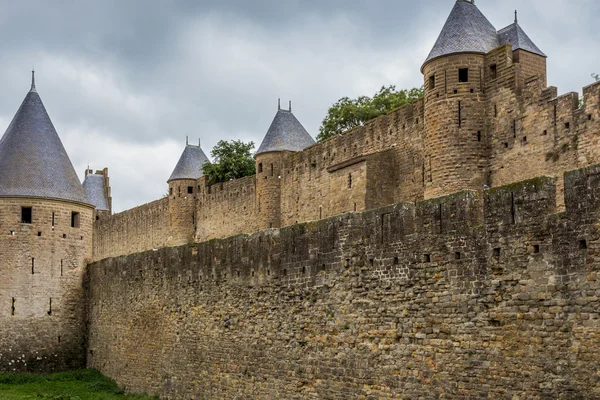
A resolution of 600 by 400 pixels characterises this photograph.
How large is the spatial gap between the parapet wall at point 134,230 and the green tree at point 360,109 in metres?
10.5

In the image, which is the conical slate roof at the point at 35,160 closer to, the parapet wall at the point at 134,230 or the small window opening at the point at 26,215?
the small window opening at the point at 26,215

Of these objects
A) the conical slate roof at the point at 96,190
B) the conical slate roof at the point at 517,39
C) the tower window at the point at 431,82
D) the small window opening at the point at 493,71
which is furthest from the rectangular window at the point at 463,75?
the conical slate roof at the point at 96,190

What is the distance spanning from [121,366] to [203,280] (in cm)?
522

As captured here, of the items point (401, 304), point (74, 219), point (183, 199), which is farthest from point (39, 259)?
point (183, 199)

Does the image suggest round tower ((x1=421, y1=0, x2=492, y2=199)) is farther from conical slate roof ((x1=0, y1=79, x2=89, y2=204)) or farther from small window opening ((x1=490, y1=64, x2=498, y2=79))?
conical slate roof ((x1=0, y1=79, x2=89, y2=204))

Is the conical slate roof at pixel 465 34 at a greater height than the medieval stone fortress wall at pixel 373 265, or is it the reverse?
the conical slate roof at pixel 465 34

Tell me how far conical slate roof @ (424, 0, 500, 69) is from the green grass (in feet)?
45.1

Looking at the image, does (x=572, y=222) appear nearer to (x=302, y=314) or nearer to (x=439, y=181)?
(x=302, y=314)

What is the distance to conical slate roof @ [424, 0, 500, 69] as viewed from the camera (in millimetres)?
25938

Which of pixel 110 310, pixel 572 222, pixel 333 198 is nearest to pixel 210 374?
pixel 110 310

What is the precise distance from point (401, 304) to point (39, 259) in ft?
52.6

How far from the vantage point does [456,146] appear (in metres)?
26.2

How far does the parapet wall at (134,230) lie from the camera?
49062 millimetres

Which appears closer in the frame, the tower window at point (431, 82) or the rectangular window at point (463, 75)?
the rectangular window at point (463, 75)
